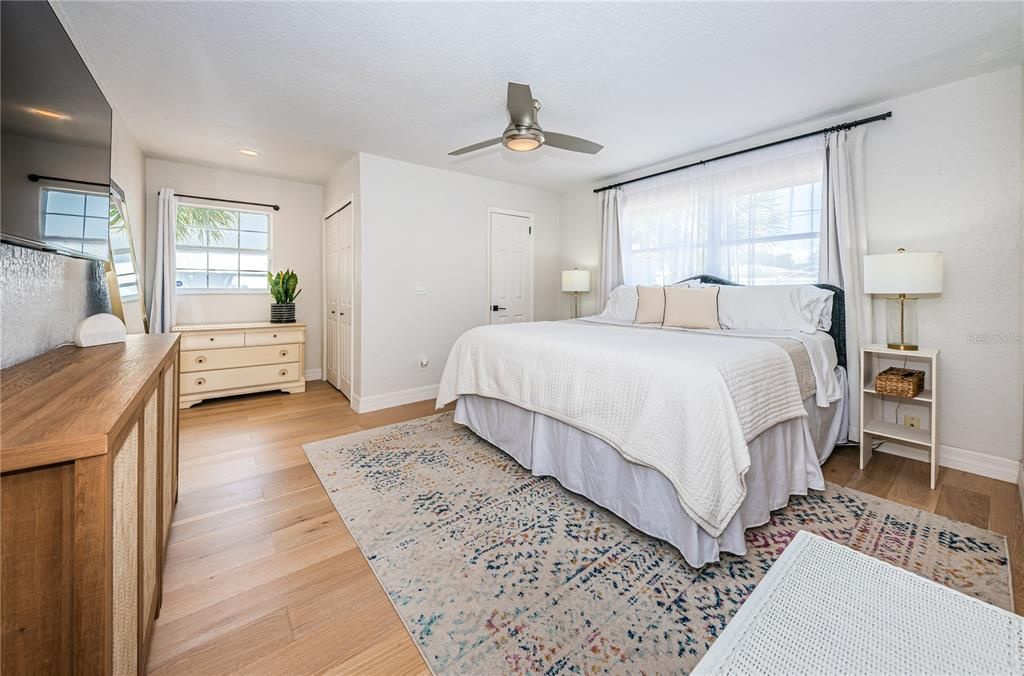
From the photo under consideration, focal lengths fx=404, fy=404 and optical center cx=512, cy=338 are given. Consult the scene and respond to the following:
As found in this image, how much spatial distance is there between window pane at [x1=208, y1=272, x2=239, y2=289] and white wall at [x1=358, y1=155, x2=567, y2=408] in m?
1.93

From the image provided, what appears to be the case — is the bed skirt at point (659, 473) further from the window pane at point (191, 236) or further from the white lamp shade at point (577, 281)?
the window pane at point (191, 236)

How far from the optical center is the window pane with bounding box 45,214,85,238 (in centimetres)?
130

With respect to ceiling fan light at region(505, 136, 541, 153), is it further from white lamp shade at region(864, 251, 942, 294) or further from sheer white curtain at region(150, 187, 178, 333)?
sheer white curtain at region(150, 187, 178, 333)

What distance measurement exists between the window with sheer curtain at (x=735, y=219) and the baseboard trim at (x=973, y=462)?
1367 mm

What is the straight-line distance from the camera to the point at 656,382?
177 centimetres

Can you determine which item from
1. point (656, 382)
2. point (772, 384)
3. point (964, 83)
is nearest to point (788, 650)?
point (656, 382)

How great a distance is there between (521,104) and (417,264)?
2216 millimetres

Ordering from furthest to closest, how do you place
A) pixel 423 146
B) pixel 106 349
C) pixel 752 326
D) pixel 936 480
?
1. pixel 423 146
2. pixel 752 326
3. pixel 936 480
4. pixel 106 349

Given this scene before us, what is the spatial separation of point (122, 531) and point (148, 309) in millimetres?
4262

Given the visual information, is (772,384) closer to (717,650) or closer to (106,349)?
(717,650)

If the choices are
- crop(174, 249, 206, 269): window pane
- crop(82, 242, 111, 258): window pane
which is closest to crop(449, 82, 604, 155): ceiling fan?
crop(82, 242, 111, 258): window pane

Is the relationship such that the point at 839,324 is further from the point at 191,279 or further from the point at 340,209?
the point at 191,279

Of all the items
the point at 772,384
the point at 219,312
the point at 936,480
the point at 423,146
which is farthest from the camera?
A: the point at 219,312

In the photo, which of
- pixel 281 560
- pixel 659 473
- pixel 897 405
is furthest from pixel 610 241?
pixel 281 560
